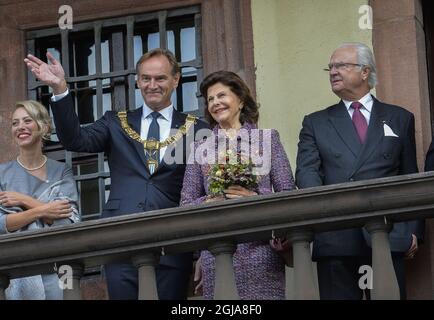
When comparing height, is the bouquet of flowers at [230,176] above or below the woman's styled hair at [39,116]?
below

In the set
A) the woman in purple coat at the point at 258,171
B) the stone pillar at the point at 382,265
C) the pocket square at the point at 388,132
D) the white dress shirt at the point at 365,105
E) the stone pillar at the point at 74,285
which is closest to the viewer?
the stone pillar at the point at 382,265

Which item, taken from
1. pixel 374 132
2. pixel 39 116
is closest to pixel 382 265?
pixel 374 132

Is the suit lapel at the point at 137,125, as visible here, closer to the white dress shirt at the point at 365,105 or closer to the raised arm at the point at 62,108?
the raised arm at the point at 62,108

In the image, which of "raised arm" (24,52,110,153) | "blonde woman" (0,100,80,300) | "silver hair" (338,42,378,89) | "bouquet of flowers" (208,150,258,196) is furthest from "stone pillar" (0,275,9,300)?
"silver hair" (338,42,378,89)

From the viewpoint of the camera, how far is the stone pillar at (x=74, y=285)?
31.3ft

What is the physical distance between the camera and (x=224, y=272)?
9.40 m

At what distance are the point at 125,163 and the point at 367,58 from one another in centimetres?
116

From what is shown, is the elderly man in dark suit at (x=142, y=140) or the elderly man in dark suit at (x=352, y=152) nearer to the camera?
the elderly man in dark suit at (x=352, y=152)

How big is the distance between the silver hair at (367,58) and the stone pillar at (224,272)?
1.15 meters

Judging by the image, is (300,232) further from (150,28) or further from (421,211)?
(150,28)

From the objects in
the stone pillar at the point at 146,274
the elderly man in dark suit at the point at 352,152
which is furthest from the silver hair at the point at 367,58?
the stone pillar at the point at 146,274

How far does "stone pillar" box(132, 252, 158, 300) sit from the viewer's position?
31.0 ft

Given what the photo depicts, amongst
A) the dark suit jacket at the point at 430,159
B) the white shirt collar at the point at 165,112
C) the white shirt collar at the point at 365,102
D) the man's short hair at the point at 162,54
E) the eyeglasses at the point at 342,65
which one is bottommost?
the dark suit jacket at the point at 430,159
